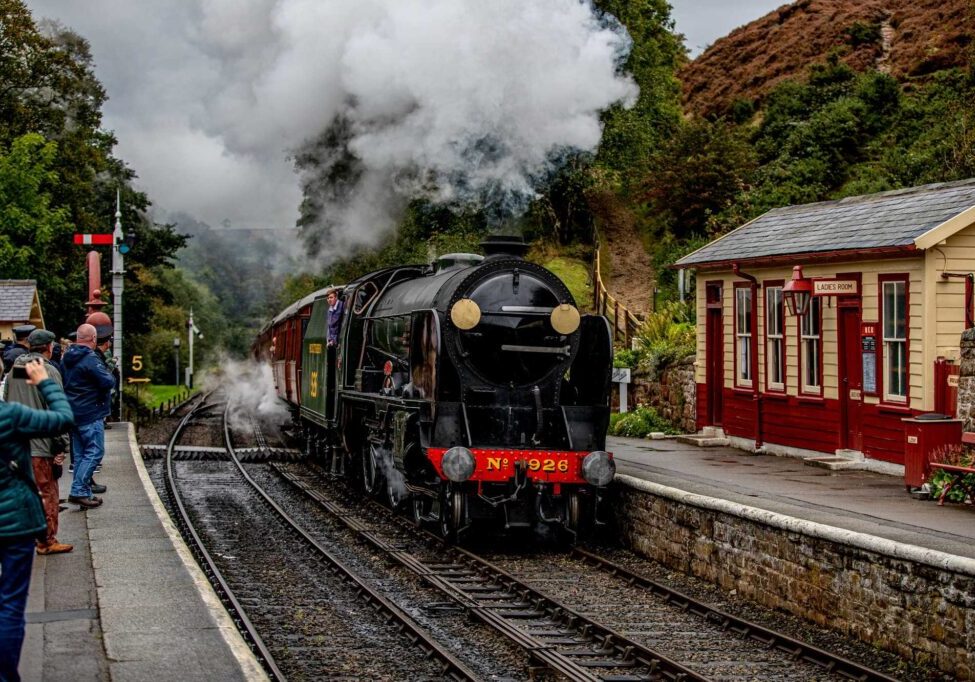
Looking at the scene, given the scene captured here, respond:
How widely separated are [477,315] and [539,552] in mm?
2537

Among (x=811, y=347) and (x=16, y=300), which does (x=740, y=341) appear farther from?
(x=16, y=300)

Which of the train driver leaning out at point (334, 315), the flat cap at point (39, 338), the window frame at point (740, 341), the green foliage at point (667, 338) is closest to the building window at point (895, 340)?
the window frame at point (740, 341)

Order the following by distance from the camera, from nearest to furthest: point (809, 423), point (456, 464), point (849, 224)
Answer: point (456, 464), point (849, 224), point (809, 423)

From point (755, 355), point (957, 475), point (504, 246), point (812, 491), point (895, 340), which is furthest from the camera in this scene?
point (755, 355)

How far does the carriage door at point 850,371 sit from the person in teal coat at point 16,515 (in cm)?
1058

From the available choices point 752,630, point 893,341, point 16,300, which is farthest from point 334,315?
point 16,300

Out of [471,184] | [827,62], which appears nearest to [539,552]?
[471,184]

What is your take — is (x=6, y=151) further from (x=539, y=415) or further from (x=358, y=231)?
(x=539, y=415)

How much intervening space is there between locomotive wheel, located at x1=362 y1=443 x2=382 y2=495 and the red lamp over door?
5730 millimetres

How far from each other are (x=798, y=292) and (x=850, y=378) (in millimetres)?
1307

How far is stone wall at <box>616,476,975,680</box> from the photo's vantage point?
7160 mm

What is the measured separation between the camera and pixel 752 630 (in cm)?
831

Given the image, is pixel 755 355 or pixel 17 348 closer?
pixel 17 348

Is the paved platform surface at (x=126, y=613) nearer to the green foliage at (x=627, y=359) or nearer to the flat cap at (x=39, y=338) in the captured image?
the flat cap at (x=39, y=338)
